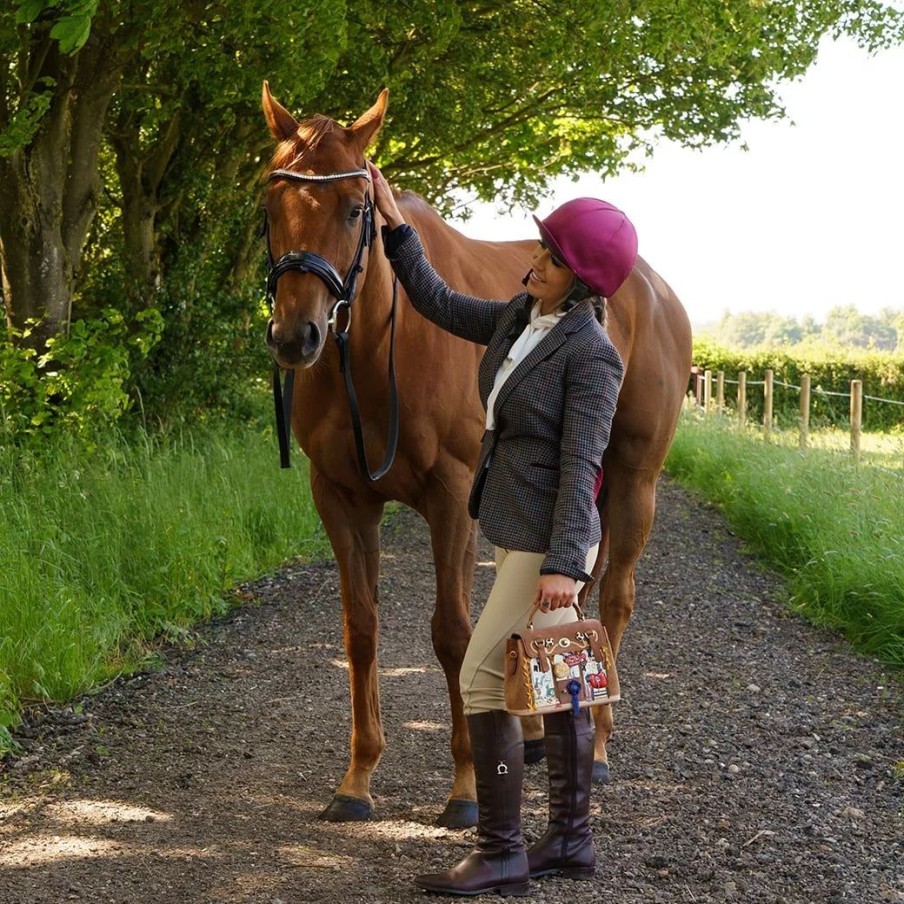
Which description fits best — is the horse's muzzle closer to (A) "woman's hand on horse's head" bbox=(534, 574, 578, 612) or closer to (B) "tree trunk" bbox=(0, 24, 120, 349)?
(A) "woman's hand on horse's head" bbox=(534, 574, 578, 612)

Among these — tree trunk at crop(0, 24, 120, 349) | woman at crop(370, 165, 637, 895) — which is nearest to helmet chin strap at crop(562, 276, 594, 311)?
woman at crop(370, 165, 637, 895)

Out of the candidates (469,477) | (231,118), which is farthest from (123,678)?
(231,118)

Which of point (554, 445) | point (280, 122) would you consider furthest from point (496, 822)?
point (280, 122)

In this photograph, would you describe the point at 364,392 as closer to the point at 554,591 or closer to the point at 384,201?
the point at 384,201

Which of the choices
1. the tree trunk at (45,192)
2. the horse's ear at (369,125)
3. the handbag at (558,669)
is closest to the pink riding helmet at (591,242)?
the horse's ear at (369,125)

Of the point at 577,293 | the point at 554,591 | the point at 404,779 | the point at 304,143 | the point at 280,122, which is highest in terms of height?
the point at 280,122

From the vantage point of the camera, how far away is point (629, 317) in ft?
17.3

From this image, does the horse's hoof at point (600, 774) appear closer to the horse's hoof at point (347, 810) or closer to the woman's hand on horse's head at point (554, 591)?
the horse's hoof at point (347, 810)

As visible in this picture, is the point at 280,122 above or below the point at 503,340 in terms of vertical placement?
above

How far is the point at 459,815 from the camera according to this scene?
4008 millimetres

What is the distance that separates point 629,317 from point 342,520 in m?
1.72

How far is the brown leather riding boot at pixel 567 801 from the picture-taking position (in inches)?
137

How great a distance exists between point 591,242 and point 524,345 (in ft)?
1.14

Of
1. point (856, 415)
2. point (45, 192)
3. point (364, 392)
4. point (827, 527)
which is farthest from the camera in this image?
point (856, 415)
